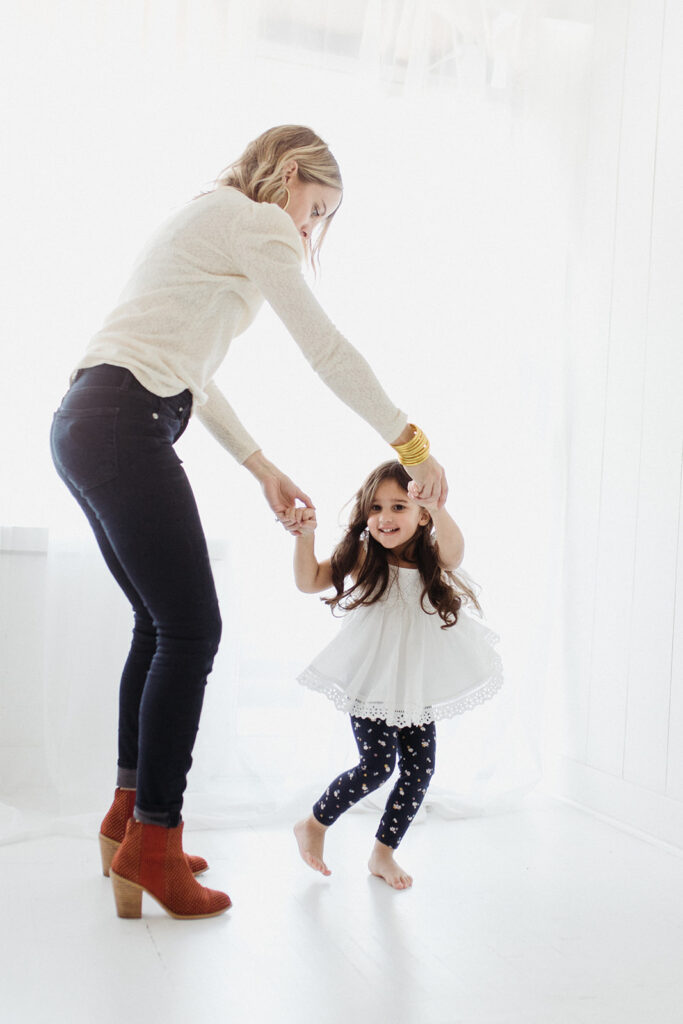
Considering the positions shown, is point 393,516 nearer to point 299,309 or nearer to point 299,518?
point 299,518

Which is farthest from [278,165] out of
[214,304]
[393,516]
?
[393,516]

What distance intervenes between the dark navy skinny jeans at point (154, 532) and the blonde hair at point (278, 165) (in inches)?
14.0

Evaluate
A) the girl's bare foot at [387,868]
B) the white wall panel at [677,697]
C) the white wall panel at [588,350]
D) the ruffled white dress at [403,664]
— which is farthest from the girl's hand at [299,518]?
the white wall panel at [588,350]

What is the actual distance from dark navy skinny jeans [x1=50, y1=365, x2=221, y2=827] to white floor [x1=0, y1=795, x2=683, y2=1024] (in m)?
0.22

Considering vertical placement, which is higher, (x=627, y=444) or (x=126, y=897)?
(x=627, y=444)

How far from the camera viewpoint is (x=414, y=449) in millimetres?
1476

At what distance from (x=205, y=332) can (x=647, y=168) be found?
136 cm

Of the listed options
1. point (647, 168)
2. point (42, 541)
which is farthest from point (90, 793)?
point (647, 168)

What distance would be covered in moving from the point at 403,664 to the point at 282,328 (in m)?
0.88

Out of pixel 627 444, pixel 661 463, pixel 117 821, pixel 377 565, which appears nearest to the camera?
pixel 117 821

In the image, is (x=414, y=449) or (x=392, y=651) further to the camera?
(x=392, y=651)

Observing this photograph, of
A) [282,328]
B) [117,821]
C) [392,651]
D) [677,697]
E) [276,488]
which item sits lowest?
[117,821]

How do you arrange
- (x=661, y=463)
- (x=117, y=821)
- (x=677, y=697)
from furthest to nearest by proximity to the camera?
(x=661, y=463), (x=677, y=697), (x=117, y=821)

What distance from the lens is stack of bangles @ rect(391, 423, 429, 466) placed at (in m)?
1.47
